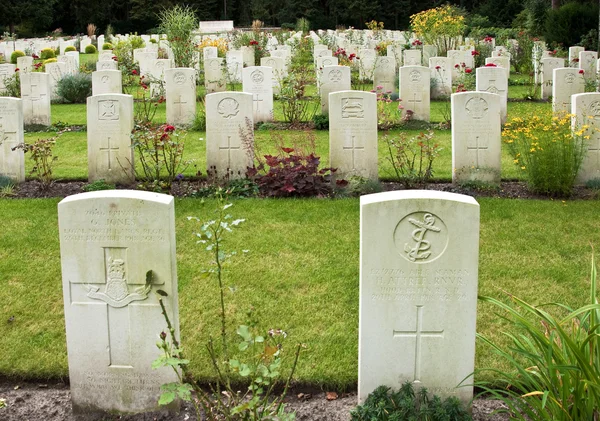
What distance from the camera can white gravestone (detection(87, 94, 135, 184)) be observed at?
8680 millimetres

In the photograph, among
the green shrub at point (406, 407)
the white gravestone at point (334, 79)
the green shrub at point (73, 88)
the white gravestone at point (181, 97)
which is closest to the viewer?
the green shrub at point (406, 407)

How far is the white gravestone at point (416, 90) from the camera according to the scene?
42.7 ft

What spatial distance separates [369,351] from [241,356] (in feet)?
3.56

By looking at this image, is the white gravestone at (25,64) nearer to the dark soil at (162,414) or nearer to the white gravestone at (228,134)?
the white gravestone at (228,134)

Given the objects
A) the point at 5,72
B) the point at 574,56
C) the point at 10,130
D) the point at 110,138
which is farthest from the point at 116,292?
the point at 574,56

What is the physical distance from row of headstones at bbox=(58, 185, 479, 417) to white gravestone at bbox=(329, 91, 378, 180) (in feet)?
14.6

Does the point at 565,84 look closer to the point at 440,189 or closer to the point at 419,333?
the point at 440,189

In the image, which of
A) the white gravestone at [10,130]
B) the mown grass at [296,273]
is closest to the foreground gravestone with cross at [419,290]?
the mown grass at [296,273]

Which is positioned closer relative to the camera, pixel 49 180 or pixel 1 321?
pixel 1 321

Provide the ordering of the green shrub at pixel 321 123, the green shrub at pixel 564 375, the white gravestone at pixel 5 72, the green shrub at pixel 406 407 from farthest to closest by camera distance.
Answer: the white gravestone at pixel 5 72 < the green shrub at pixel 321 123 < the green shrub at pixel 406 407 < the green shrub at pixel 564 375

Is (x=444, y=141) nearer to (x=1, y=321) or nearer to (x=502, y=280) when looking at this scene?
(x=502, y=280)

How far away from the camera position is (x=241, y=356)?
4770mm

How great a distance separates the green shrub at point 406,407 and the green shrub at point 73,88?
47.1ft

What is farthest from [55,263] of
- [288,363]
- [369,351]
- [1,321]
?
[369,351]
